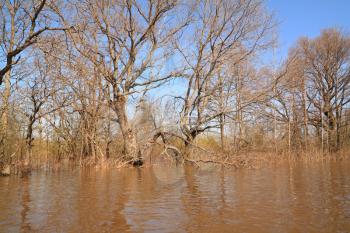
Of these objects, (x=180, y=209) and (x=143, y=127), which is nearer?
(x=180, y=209)

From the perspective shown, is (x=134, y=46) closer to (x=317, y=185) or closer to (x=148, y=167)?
(x=148, y=167)

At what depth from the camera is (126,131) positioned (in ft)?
65.4

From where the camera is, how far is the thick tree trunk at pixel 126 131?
64.6 feet

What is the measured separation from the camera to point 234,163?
17625mm

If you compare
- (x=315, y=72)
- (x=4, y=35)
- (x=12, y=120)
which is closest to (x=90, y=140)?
(x=12, y=120)

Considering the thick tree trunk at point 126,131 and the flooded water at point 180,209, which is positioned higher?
the thick tree trunk at point 126,131

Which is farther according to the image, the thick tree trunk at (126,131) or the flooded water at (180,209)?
the thick tree trunk at (126,131)

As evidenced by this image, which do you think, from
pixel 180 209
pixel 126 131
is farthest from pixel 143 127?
pixel 180 209

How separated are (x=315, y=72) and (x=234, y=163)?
18.6 m

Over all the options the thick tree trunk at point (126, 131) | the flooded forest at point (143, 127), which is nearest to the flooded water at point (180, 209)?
the flooded forest at point (143, 127)

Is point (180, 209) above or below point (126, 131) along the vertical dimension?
below

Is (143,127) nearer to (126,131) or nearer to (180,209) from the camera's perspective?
(126,131)

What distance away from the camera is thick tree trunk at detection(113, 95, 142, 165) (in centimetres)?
1969

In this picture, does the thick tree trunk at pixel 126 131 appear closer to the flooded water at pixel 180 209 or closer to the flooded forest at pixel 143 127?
the flooded forest at pixel 143 127
